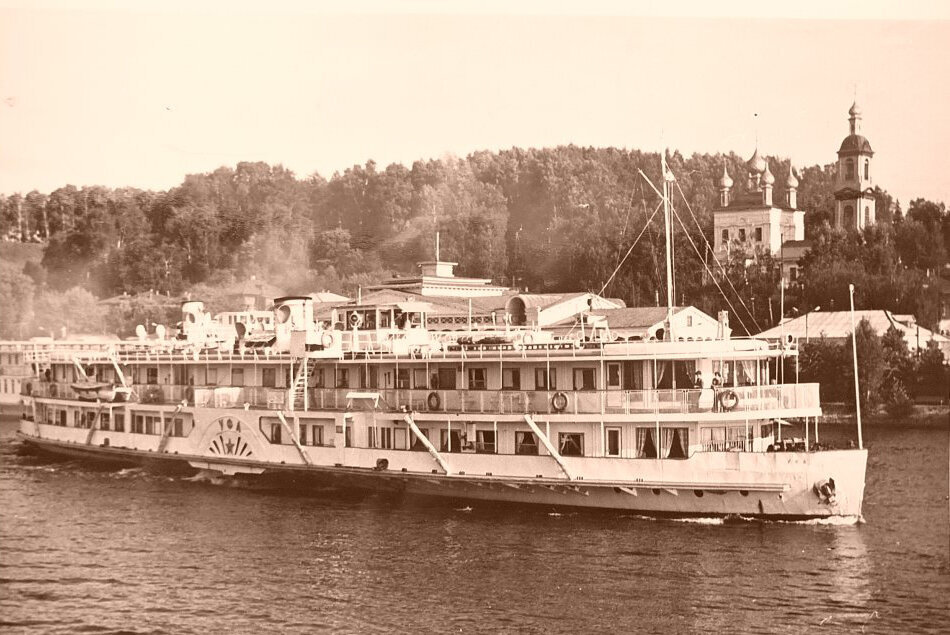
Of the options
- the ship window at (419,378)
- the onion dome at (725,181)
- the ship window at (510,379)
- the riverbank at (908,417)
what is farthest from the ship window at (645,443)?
the onion dome at (725,181)

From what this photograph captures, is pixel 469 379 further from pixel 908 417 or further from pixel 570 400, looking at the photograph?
pixel 908 417

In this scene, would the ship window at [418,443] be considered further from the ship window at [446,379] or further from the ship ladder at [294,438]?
the ship ladder at [294,438]

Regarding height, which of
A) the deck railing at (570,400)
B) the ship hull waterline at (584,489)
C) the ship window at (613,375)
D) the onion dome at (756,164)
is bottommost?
the ship hull waterline at (584,489)

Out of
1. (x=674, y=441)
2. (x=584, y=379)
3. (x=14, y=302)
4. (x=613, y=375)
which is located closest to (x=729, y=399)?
(x=674, y=441)

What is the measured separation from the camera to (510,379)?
2633 centimetres

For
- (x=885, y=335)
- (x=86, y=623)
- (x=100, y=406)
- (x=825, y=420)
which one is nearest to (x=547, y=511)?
(x=86, y=623)

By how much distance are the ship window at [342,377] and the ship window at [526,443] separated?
492 centimetres

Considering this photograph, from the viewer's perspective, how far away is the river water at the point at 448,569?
59.8ft

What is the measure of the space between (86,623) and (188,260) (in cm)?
4035

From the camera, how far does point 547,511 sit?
2502 cm

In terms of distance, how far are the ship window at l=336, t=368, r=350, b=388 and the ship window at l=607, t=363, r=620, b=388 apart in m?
6.80

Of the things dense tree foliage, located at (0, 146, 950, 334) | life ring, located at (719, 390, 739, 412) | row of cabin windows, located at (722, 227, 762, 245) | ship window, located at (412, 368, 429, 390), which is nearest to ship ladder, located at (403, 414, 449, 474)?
ship window, located at (412, 368, 429, 390)

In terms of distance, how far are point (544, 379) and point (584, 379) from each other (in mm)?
963

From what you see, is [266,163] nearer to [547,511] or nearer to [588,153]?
[588,153]
